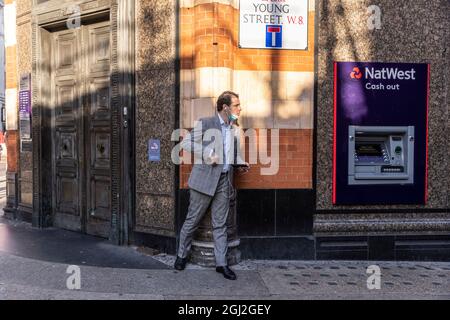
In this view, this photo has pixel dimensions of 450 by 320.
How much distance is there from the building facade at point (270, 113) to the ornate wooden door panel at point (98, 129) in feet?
0.73

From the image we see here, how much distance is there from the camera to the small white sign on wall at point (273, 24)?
583 centimetres

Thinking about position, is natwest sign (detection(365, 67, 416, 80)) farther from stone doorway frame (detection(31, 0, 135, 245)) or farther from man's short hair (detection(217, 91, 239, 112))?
stone doorway frame (detection(31, 0, 135, 245))

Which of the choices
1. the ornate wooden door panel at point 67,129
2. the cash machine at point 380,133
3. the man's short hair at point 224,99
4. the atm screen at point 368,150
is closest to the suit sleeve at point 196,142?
Answer: the man's short hair at point 224,99

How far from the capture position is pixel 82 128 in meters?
7.22

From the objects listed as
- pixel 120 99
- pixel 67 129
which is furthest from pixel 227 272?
pixel 67 129

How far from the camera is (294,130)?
234 inches

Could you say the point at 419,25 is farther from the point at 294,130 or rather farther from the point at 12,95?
the point at 12,95

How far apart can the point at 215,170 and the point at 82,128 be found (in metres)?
2.80

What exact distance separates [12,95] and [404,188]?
21.0 feet

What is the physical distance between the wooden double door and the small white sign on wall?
2.08 metres

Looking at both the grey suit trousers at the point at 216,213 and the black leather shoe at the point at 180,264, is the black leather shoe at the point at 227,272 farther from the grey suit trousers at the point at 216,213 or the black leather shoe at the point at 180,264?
the black leather shoe at the point at 180,264

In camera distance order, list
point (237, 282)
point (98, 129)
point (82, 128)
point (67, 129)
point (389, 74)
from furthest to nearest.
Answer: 1. point (67, 129)
2. point (82, 128)
3. point (98, 129)
4. point (389, 74)
5. point (237, 282)

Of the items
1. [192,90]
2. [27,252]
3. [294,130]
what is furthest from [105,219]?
[294,130]

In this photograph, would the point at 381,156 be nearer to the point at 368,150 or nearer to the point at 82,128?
the point at 368,150
